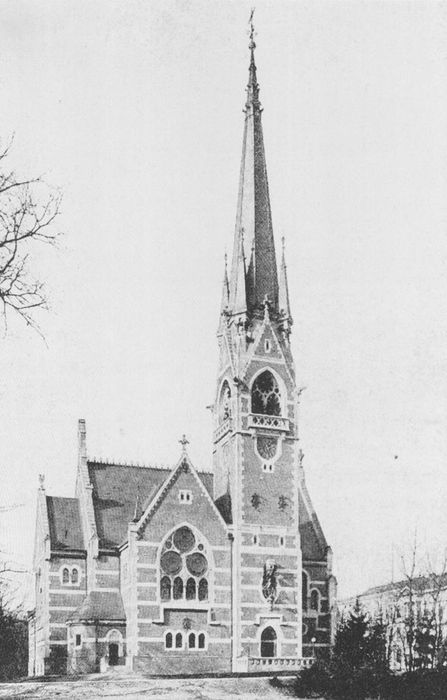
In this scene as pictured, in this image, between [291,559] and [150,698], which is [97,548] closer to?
[291,559]

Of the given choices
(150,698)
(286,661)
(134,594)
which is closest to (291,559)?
(286,661)

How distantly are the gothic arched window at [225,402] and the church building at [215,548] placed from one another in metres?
0.10

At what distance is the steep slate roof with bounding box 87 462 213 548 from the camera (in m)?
47.0

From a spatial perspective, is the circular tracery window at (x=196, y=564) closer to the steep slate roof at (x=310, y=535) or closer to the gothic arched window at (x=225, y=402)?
the steep slate roof at (x=310, y=535)

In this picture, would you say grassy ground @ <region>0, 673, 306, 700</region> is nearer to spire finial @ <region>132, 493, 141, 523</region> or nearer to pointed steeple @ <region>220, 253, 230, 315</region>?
spire finial @ <region>132, 493, 141, 523</region>

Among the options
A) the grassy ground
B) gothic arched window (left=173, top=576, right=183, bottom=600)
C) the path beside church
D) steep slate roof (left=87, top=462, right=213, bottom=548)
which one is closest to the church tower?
gothic arched window (left=173, top=576, right=183, bottom=600)

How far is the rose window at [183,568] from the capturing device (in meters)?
44.1

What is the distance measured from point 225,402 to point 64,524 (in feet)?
39.4

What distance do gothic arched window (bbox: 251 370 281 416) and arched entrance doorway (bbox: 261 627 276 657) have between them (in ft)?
40.4

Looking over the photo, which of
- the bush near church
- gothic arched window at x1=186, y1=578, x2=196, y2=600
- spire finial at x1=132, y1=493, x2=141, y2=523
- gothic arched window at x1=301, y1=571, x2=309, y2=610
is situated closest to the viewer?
the bush near church

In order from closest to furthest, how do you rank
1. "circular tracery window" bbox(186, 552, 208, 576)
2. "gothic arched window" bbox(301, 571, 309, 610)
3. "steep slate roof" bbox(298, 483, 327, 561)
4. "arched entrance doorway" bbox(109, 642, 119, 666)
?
"arched entrance doorway" bbox(109, 642, 119, 666)
"circular tracery window" bbox(186, 552, 208, 576)
"gothic arched window" bbox(301, 571, 309, 610)
"steep slate roof" bbox(298, 483, 327, 561)

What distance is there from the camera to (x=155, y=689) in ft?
96.3

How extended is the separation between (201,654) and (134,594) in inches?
192

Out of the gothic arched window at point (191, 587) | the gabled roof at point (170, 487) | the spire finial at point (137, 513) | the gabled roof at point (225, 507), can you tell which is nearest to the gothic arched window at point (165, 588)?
the gothic arched window at point (191, 587)
